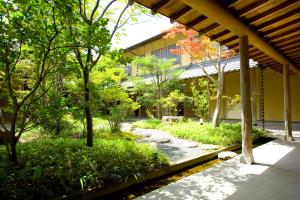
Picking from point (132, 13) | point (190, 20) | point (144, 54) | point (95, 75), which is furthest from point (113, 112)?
point (144, 54)

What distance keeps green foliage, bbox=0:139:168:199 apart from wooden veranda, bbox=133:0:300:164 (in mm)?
2471

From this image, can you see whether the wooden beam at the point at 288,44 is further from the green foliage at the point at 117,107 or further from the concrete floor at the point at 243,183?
the green foliage at the point at 117,107

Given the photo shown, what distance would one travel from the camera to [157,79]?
14125 millimetres

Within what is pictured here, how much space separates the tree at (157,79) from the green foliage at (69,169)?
853cm

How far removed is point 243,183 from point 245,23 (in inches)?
129

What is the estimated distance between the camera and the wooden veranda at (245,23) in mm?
3924

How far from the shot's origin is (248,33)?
5094mm

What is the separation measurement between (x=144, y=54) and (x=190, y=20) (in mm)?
17164

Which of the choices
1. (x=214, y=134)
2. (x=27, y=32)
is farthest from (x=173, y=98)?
(x=27, y=32)

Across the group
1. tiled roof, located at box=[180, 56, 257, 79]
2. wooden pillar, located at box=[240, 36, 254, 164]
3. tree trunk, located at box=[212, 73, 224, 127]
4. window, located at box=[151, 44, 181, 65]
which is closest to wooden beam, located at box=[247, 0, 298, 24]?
wooden pillar, located at box=[240, 36, 254, 164]

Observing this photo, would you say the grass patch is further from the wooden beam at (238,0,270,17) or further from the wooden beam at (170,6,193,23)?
the wooden beam at (170,6,193,23)

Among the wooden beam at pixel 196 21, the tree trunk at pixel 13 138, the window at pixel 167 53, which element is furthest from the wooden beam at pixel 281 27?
the window at pixel 167 53

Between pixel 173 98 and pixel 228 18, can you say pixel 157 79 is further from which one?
pixel 228 18

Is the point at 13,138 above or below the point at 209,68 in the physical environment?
below
